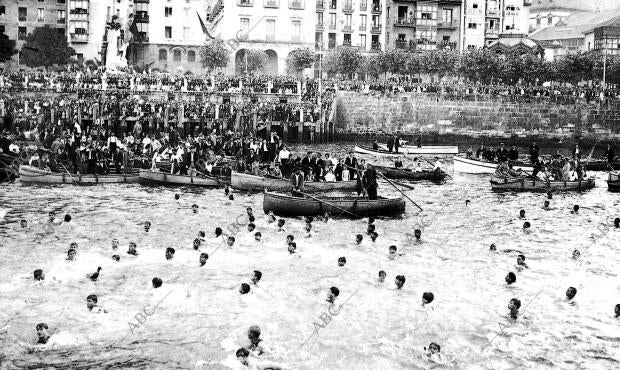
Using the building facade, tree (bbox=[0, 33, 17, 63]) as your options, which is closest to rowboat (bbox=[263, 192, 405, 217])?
tree (bbox=[0, 33, 17, 63])

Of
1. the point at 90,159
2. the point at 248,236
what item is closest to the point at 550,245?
the point at 248,236

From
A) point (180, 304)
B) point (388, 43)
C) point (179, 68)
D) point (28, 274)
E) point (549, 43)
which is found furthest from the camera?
point (549, 43)

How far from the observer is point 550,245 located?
30422 millimetres

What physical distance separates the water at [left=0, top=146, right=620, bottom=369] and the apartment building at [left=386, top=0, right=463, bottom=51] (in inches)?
2554

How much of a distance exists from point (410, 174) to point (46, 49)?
5658 centimetres

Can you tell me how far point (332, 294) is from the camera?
73.2ft

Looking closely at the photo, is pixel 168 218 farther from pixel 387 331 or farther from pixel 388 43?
pixel 388 43

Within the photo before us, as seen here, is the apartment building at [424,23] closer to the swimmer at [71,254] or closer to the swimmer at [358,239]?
the swimmer at [358,239]

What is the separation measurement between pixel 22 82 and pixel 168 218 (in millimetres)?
40525

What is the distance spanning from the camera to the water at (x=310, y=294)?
19.0m

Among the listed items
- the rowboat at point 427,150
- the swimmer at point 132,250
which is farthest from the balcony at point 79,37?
the swimmer at point 132,250

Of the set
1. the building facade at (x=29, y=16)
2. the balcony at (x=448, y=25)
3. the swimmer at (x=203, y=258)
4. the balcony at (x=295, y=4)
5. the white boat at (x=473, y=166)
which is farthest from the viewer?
the balcony at (x=448, y=25)

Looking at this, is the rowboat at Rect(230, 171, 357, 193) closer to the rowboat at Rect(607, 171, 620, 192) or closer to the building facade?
the rowboat at Rect(607, 171, 620, 192)

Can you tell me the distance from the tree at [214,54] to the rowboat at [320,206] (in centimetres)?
5421
